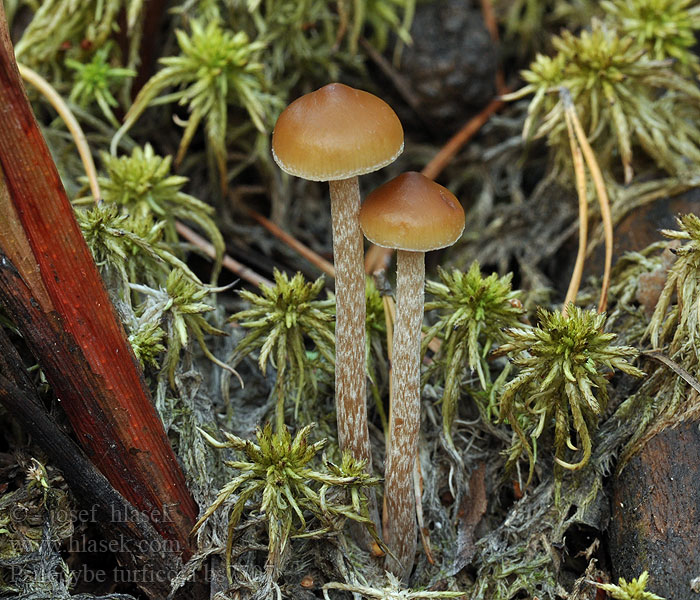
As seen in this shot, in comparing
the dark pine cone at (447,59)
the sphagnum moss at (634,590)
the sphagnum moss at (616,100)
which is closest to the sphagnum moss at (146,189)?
the dark pine cone at (447,59)

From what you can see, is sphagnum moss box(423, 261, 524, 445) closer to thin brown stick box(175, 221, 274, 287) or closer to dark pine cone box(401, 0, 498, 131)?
thin brown stick box(175, 221, 274, 287)

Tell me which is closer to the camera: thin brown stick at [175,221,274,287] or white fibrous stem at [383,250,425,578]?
white fibrous stem at [383,250,425,578]

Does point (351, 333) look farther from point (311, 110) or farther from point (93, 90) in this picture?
point (93, 90)

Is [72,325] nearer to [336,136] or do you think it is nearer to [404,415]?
[336,136]

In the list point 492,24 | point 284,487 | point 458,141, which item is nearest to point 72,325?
point 284,487

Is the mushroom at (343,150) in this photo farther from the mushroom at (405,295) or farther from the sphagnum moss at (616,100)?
the sphagnum moss at (616,100)

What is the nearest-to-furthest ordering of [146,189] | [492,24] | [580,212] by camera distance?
[146,189], [580,212], [492,24]

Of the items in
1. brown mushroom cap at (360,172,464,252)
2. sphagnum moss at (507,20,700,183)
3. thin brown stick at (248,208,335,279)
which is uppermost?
brown mushroom cap at (360,172,464,252)

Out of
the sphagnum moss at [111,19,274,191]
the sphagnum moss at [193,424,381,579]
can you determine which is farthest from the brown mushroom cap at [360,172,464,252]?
the sphagnum moss at [111,19,274,191]
